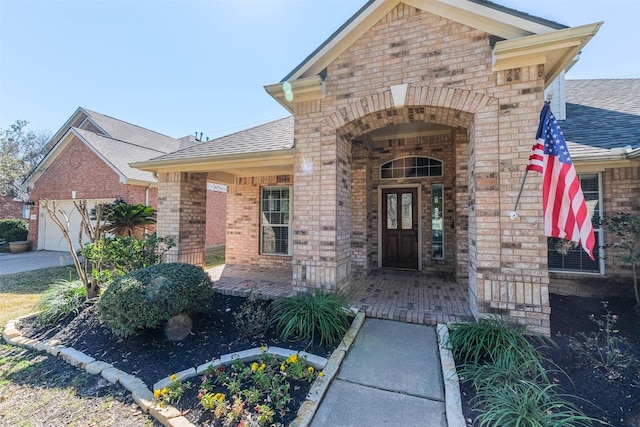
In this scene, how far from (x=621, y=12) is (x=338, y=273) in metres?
6.52

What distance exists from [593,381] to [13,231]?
2239 centimetres

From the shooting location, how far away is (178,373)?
10.0 ft

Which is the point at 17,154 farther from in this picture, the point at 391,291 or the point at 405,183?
the point at 391,291

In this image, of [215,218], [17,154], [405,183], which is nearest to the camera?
[405,183]

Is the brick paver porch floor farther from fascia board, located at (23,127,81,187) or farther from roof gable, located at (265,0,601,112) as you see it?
fascia board, located at (23,127,81,187)

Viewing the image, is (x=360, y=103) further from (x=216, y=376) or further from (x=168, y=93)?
(x=168, y=93)

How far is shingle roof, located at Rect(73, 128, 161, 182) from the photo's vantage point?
1138 cm

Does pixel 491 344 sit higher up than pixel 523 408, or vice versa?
pixel 491 344

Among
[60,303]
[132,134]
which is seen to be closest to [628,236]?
[60,303]

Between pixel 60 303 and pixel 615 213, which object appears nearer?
pixel 60 303

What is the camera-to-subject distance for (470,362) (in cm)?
311

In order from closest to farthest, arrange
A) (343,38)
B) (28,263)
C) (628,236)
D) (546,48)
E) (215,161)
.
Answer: (546,48), (343,38), (628,236), (215,161), (28,263)

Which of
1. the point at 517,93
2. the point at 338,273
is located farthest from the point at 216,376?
the point at 517,93

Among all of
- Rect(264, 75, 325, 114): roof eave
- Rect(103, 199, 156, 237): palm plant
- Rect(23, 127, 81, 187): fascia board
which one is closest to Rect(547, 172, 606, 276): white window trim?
Rect(264, 75, 325, 114): roof eave
